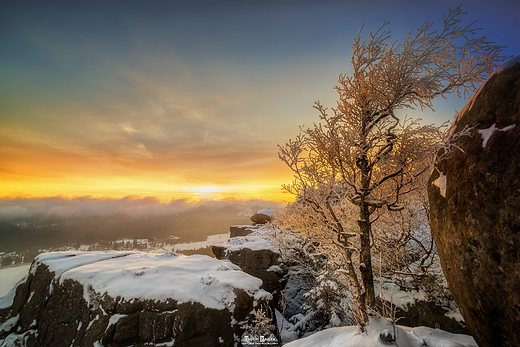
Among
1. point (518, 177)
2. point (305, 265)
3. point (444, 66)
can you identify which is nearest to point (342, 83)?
point (444, 66)

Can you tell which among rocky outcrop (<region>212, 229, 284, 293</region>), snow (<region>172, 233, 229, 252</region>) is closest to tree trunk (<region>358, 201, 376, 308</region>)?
rocky outcrop (<region>212, 229, 284, 293</region>)

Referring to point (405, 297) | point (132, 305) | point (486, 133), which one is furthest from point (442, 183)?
point (132, 305)

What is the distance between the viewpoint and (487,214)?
8.89 feet

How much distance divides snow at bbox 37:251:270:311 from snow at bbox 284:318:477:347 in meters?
3.39

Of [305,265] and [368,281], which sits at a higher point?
[368,281]

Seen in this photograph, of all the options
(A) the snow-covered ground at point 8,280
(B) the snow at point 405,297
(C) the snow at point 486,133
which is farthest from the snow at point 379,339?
(A) the snow-covered ground at point 8,280

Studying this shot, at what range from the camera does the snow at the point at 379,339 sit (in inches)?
125

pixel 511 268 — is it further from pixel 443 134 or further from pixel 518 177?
pixel 443 134

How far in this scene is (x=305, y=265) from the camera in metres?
12.4

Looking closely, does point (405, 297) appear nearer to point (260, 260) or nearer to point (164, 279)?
point (260, 260)

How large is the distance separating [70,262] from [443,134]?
12.9 m

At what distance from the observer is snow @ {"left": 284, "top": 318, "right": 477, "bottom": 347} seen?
3.17 m

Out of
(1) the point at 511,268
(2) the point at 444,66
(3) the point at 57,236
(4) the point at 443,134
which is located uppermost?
(2) the point at 444,66

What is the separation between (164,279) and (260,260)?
6.86 m
